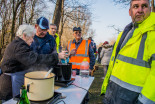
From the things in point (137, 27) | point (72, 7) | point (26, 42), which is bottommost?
point (26, 42)

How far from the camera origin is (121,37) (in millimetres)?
1461

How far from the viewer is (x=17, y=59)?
56.4 inches

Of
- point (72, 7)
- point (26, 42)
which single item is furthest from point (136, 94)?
point (72, 7)

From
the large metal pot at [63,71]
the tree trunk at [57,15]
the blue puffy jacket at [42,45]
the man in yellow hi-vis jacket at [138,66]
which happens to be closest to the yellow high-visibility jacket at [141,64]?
the man in yellow hi-vis jacket at [138,66]

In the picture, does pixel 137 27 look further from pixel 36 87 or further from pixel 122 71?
pixel 36 87

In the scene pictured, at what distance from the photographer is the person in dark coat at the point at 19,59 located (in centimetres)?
142

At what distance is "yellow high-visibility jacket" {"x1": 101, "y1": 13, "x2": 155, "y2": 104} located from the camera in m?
0.92

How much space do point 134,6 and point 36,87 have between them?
4.17 feet

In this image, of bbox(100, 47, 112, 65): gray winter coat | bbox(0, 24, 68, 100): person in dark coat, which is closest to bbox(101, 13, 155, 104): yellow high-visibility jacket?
bbox(0, 24, 68, 100): person in dark coat

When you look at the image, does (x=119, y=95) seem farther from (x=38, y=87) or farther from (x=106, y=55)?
(x=106, y=55)

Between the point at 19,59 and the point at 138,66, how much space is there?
1.35 m

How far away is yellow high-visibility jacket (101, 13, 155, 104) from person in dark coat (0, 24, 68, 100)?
2.75 ft

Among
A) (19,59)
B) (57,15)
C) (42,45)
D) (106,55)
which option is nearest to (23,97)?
(19,59)

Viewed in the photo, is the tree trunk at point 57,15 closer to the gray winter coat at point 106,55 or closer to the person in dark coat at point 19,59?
the gray winter coat at point 106,55
